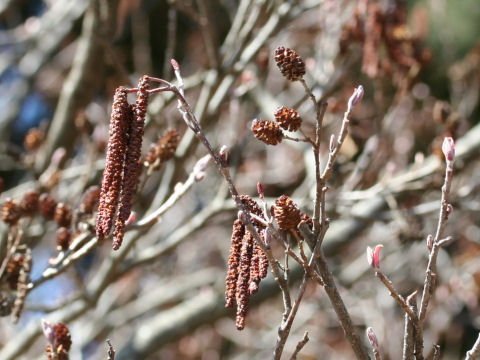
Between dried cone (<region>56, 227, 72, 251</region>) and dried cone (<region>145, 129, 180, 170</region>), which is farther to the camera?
dried cone (<region>145, 129, 180, 170</region>)

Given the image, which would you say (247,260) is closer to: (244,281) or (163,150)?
(244,281)

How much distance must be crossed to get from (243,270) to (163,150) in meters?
0.67

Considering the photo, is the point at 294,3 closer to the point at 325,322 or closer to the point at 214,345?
the point at 325,322

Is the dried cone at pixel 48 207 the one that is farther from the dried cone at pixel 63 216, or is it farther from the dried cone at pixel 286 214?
the dried cone at pixel 286 214

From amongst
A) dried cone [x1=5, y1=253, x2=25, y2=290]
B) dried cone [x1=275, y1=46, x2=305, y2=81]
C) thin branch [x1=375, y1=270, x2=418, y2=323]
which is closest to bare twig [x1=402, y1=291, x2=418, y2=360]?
thin branch [x1=375, y1=270, x2=418, y2=323]

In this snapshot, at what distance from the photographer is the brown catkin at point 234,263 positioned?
142cm

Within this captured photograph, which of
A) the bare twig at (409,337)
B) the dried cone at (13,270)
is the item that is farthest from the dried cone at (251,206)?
the dried cone at (13,270)

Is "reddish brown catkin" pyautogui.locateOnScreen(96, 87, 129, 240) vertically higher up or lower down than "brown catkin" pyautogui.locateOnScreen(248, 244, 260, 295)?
higher up

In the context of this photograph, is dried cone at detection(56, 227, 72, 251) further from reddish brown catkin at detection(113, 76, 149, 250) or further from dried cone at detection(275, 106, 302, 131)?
dried cone at detection(275, 106, 302, 131)

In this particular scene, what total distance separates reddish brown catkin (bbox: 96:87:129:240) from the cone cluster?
30cm

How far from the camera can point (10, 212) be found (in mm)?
2008

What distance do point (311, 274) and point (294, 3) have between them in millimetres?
1782

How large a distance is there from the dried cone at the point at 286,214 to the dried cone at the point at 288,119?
174mm

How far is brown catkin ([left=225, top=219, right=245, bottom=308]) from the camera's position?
1.42 metres
